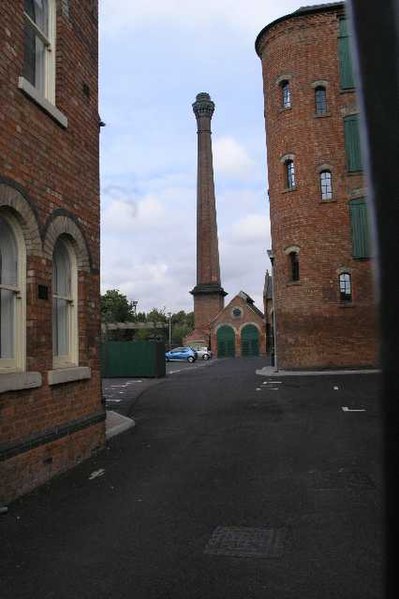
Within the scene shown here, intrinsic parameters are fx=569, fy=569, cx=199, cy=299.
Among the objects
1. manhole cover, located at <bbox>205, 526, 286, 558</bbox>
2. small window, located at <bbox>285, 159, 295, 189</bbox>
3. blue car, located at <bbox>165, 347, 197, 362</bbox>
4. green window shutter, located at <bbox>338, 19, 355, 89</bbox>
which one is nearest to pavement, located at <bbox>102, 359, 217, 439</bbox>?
manhole cover, located at <bbox>205, 526, 286, 558</bbox>

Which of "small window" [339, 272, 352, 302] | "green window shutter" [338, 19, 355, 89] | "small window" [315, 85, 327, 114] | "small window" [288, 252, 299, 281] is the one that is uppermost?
"green window shutter" [338, 19, 355, 89]

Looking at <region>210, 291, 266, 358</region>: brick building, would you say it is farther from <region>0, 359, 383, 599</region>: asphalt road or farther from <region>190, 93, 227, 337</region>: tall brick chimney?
<region>0, 359, 383, 599</region>: asphalt road

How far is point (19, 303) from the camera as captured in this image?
662cm

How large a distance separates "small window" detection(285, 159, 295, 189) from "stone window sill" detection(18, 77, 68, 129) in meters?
20.1

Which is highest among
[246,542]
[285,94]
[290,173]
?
[285,94]

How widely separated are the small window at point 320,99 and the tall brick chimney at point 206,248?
39.4 m

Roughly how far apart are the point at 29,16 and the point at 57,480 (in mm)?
5856

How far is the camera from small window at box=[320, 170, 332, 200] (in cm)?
2583

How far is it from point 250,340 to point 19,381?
57170 millimetres

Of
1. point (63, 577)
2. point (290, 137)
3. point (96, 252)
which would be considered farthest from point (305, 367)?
point (63, 577)

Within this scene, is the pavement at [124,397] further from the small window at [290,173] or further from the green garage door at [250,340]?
the green garage door at [250,340]

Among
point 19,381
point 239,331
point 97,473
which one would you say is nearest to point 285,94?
point 97,473

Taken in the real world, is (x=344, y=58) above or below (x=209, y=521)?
above

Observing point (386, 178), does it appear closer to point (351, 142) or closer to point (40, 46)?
point (40, 46)
